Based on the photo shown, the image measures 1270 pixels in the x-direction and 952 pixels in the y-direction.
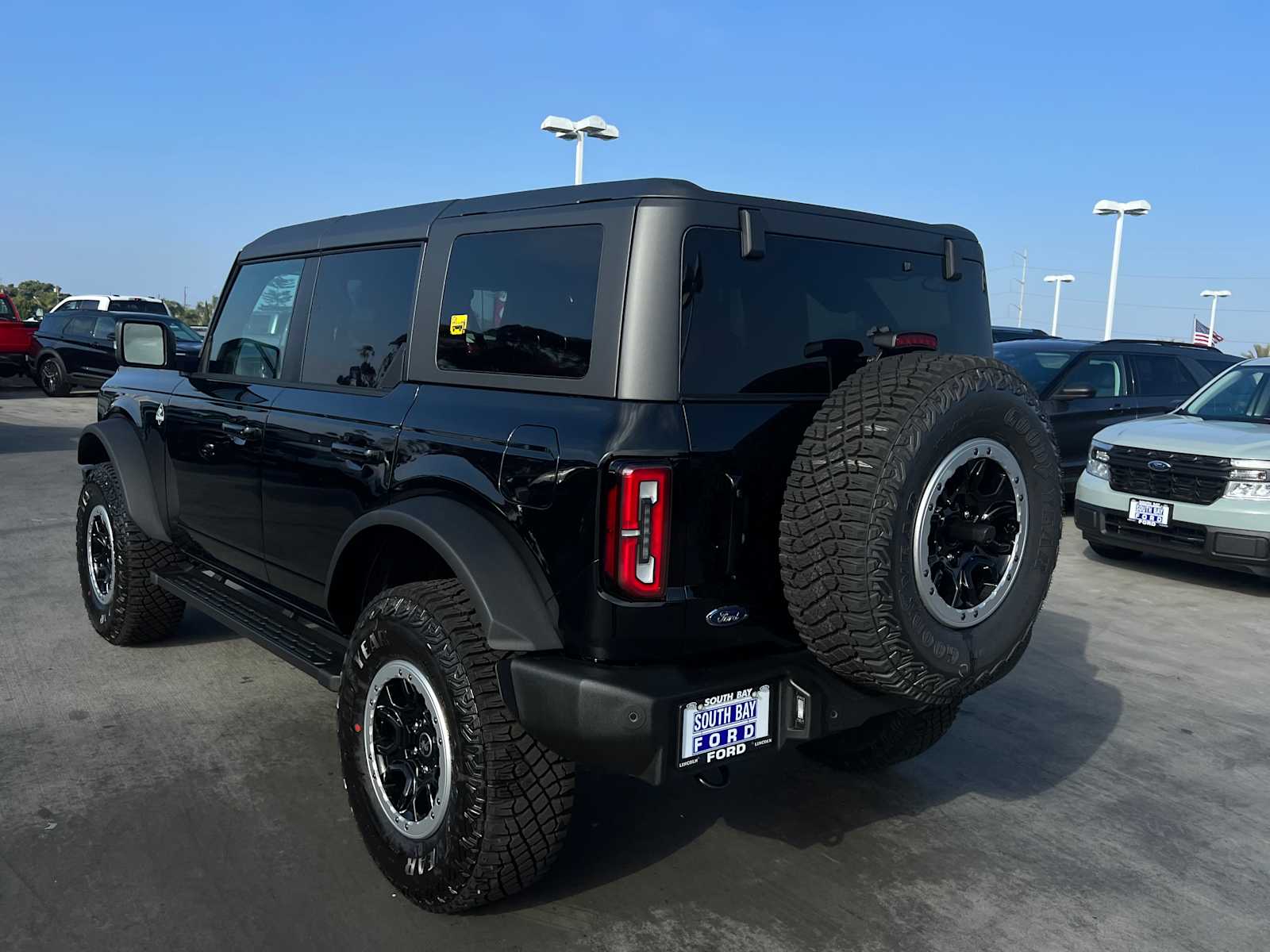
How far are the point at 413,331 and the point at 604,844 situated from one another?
1746mm

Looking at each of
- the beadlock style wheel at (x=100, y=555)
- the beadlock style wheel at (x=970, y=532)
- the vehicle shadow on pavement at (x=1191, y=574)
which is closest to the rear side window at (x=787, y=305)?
the beadlock style wheel at (x=970, y=532)

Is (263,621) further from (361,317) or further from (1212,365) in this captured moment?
(1212,365)

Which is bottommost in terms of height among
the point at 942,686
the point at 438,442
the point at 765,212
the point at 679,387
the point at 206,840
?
the point at 206,840

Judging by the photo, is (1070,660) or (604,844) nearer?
(604,844)

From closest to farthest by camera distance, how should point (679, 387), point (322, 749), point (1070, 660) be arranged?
A: point (679, 387) < point (322, 749) < point (1070, 660)

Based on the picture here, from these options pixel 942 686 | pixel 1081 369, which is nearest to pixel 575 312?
pixel 942 686

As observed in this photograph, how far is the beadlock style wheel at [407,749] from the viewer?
289 cm

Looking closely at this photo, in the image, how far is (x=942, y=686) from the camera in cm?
278

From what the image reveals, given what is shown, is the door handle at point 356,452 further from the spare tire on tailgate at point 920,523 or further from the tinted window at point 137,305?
the tinted window at point 137,305

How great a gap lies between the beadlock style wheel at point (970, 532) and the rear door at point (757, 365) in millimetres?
394

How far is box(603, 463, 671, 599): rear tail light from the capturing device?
8.40 ft

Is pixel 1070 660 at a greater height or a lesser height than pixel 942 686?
→ lesser

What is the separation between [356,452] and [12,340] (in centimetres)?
2006

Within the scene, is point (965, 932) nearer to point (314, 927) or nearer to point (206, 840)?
point (314, 927)
